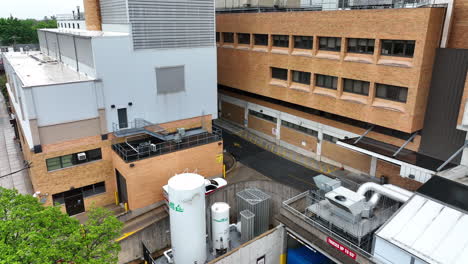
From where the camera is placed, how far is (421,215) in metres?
→ 15.6

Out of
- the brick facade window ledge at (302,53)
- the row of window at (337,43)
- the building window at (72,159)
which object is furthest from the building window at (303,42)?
the building window at (72,159)

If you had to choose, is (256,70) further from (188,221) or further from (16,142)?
(16,142)

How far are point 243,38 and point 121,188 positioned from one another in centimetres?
2394

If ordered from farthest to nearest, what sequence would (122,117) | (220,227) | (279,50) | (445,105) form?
(279,50), (122,117), (445,105), (220,227)

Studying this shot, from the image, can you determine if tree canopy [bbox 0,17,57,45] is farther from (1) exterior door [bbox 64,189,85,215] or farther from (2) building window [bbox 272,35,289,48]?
(1) exterior door [bbox 64,189,85,215]

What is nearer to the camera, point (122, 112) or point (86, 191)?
point (122, 112)

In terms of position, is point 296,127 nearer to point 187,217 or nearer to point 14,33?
point 187,217

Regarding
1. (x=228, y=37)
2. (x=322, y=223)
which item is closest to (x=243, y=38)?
(x=228, y=37)

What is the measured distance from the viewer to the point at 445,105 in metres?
25.4

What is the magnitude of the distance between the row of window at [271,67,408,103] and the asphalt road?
28.5 feet

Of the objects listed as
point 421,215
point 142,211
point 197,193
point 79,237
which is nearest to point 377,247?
point 421,215

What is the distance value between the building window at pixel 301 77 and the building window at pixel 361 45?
5.57 metres

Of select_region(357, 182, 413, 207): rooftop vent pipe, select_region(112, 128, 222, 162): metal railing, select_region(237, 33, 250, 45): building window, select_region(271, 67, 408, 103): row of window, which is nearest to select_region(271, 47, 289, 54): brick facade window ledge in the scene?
select_region(271, 67, 408, 103): row of window

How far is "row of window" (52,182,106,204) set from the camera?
26281 millimetres
